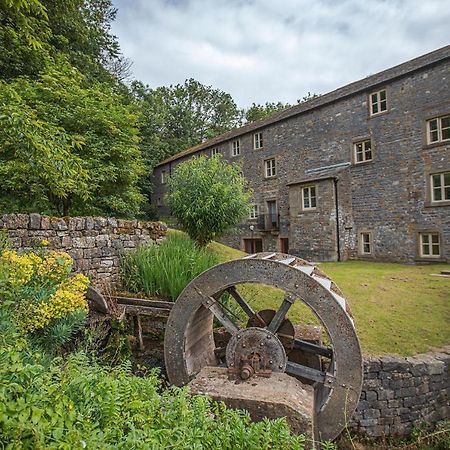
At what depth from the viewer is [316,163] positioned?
1584cm

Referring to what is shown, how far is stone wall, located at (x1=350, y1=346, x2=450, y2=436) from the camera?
4.59 meters

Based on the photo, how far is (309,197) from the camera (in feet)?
51.7

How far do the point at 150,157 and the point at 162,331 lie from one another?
22473mm

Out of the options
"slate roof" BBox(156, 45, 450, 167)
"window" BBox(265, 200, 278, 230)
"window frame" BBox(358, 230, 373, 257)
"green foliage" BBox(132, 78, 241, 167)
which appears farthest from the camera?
"green foliage" BBox(132, 78, 241, 167)

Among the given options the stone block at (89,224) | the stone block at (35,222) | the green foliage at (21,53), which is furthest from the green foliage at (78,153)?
the stone block at (35,222)

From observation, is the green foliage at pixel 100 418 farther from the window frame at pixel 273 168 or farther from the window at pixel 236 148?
the window at pixel 236 148

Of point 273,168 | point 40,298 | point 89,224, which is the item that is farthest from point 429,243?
point 40,298

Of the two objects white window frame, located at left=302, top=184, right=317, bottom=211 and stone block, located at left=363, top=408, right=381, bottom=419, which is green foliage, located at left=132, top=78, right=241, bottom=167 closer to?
white window frame, located at left=302, top=184, right=317, bottom=211

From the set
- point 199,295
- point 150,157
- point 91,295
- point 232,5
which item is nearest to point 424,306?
point 199,295

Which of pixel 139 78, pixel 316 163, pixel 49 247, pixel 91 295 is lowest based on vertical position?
pixel 91 295

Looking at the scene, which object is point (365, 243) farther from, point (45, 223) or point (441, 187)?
point (45, 223)

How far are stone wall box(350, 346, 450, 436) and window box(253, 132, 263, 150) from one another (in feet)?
50.7

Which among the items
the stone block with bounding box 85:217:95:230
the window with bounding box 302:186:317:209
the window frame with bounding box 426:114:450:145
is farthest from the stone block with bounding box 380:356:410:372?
the window with bounding box 302:186:317:209

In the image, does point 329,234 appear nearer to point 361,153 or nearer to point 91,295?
point 361,153
